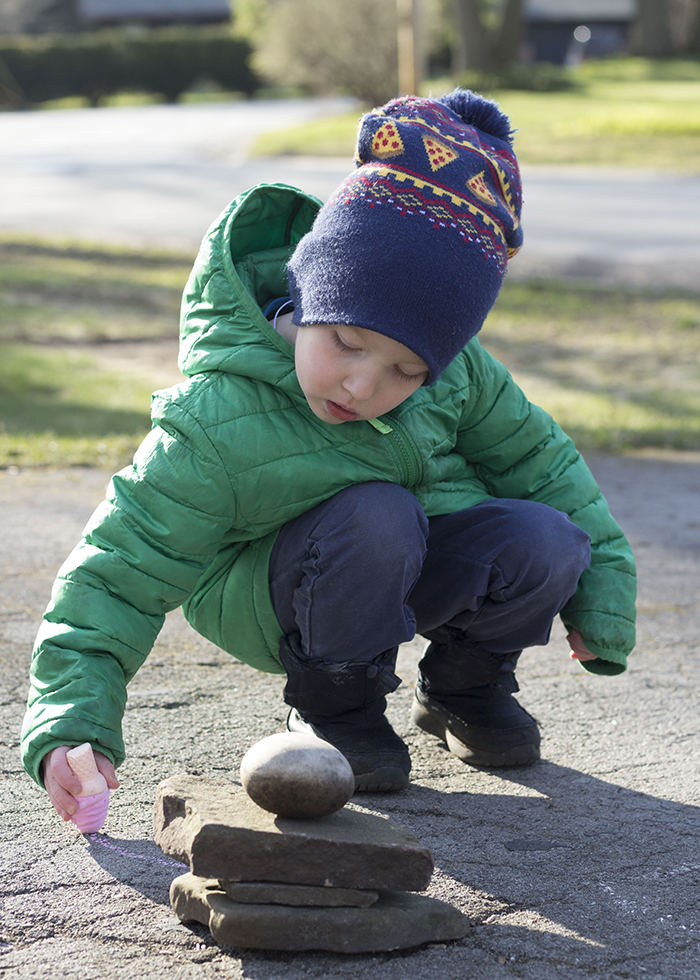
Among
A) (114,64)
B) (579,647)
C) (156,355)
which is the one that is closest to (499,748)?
(579,647)

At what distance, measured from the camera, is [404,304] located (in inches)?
75.6

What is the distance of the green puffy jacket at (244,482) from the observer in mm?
1882

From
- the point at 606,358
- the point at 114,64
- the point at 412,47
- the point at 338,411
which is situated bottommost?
the point at 606,358

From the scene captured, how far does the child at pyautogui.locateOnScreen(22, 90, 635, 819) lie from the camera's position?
192cm

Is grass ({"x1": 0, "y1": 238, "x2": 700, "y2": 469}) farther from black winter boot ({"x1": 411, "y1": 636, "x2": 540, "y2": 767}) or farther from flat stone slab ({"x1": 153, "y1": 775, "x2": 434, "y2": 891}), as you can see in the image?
flat stone slab ({"x1": 153, "y1": 775, "x2": 434, "y2": 891})

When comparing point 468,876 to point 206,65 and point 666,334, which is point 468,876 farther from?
point 206,65

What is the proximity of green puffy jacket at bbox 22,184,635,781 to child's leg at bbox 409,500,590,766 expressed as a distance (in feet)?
0.40

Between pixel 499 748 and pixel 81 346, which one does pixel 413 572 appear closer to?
pixel 499 748

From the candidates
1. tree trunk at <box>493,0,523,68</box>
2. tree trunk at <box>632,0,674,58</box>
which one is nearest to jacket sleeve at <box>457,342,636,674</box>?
tree trunk at <box>493,0,523,68</box>

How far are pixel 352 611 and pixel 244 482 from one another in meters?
0.31

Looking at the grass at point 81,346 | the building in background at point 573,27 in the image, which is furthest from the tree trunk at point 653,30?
the grass at point 81,346

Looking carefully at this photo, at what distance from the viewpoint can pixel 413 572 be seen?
6.86 ft

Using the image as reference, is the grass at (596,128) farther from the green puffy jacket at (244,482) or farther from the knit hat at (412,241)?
the knit hat at (412,241)

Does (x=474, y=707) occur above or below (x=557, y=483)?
below
